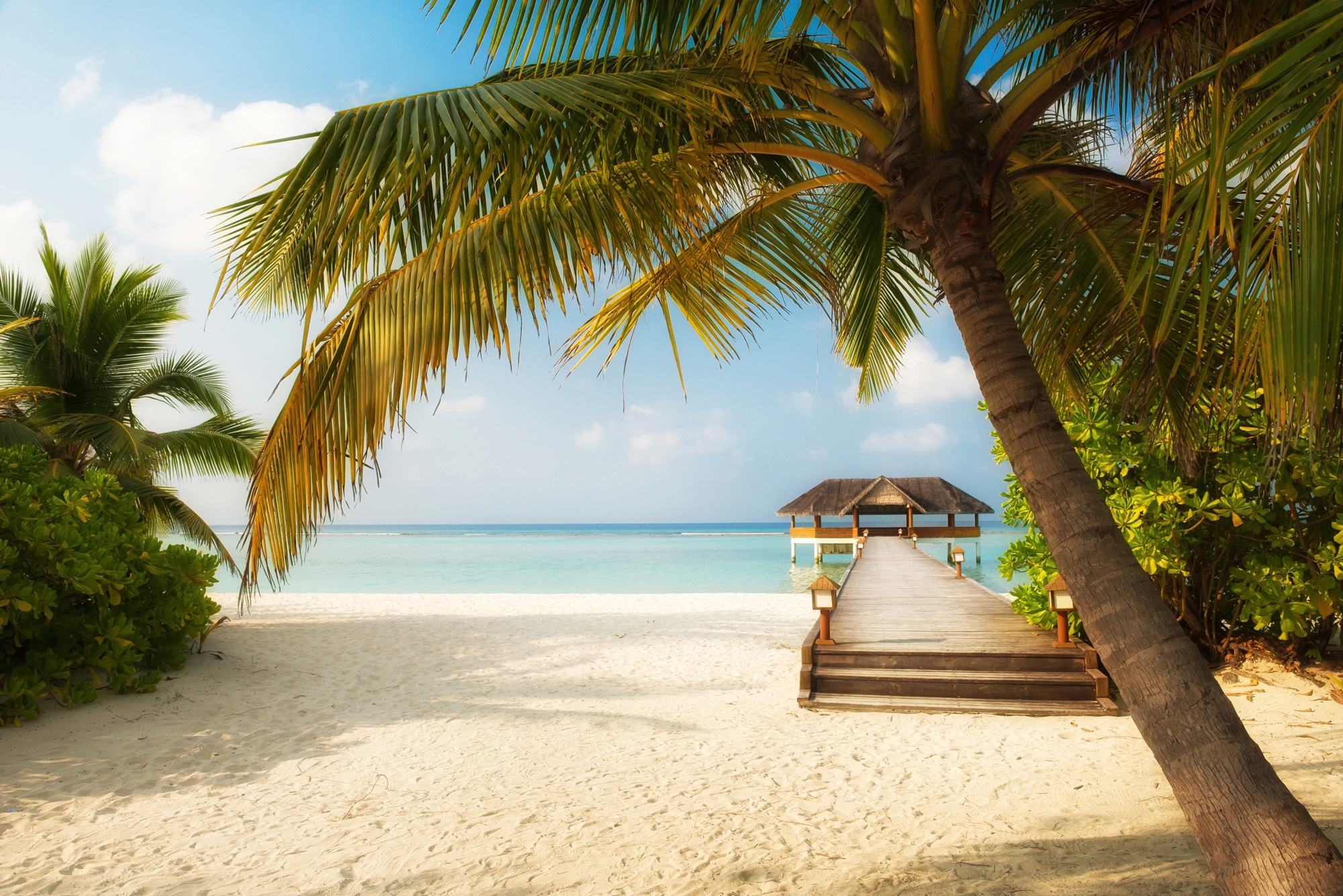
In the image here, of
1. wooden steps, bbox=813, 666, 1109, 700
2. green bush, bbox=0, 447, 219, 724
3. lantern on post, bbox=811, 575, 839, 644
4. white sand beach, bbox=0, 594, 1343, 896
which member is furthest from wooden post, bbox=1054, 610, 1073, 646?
green bush, bbox=0, 447, 219, 724

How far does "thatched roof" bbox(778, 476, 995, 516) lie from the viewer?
76.4ft

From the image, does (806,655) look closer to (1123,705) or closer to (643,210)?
(1123,705)

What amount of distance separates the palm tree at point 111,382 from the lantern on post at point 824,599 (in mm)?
6795

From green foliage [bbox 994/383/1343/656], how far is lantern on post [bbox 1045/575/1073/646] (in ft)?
0.56

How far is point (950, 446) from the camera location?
8375 cm

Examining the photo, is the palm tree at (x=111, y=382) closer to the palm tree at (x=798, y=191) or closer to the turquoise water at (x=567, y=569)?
the turquoise water at (x=567, y=569)

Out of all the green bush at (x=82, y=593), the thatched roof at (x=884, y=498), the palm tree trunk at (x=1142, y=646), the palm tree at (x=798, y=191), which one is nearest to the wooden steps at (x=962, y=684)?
the palm tree at (x=798, y=191)

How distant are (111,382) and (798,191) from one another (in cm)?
1031

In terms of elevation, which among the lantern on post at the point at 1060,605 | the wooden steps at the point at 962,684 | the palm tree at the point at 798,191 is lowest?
the wooden steps at the point at 962,684

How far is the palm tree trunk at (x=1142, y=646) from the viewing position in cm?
191

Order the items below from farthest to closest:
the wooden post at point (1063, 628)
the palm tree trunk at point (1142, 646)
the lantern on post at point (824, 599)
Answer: the lantern on post at point (824, 599) → the wooden post at point (1063, 628) → the palm tree trunk at point (1142, 646)

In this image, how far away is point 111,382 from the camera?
31.5 feet

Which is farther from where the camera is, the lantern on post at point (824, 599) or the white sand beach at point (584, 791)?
the lantern on post at point (824, 599)

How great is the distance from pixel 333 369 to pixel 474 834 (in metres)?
2.59
